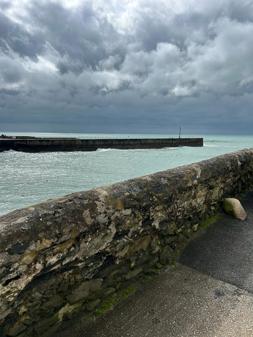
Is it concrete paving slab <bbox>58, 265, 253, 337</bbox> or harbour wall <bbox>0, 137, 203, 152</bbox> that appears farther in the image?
harbour wall <bbox>0, 137, 203, 152</bbox>

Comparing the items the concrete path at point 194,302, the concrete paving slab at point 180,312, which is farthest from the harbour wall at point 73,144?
the concrete paving slab at point 180,312

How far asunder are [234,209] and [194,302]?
2589 mm

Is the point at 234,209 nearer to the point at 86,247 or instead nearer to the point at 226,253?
the point at 226,253

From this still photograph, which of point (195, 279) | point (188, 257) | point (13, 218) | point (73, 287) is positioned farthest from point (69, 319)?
point (188, 257)

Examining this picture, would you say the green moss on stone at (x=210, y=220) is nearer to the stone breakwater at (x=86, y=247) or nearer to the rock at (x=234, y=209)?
the rock at (x=234, y=209)

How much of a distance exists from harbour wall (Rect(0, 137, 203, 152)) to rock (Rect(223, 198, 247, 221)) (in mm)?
47413

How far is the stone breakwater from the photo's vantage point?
2164mm

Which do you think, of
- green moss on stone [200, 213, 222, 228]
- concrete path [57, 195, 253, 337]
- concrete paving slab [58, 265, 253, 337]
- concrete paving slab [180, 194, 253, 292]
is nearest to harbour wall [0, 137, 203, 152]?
green moss on stone [200, 213, 222, 228]

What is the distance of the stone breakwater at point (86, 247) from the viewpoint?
216cm

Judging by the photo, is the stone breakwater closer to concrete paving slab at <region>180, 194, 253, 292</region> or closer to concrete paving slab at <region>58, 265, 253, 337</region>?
concrete paving slab at <region>58, 265, 253, 337</region>

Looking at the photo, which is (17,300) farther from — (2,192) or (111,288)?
(2,192)

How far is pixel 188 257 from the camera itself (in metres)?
3.79

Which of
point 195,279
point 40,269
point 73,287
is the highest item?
point 40,269

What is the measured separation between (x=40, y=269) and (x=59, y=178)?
22.8 metres
